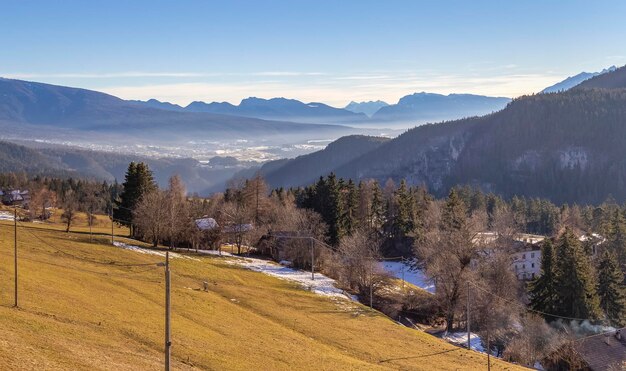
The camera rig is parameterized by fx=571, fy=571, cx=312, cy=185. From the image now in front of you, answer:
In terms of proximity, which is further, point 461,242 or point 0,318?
point 461,242

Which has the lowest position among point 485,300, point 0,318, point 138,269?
point 485,300

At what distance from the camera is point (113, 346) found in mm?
29969

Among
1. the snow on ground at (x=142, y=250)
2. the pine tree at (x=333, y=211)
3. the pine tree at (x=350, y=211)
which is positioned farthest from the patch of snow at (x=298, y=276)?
the pine tree at (x=350, y=211)

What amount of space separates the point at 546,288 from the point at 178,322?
49.3 meters

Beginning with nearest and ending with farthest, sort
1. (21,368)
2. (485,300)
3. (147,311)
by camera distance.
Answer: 1. (21,368)
2. (147,311)
3. (485,300)

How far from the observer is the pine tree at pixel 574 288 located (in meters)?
66.6

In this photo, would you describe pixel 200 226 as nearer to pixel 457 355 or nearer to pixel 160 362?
pixel 457 355

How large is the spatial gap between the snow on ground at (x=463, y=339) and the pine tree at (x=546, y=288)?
10.5 meters

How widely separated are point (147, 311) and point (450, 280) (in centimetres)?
3843

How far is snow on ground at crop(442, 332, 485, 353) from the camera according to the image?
59.6m

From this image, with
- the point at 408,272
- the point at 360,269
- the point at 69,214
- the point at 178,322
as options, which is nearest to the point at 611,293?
the point at 360,269

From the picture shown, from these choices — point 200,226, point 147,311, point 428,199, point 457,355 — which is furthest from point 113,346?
point 428,199

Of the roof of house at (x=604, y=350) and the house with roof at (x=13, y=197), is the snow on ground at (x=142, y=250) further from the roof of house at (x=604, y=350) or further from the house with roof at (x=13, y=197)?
the house with roof at (x=13, y=197)

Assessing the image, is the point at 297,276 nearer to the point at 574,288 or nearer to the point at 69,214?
the point at 574,288
